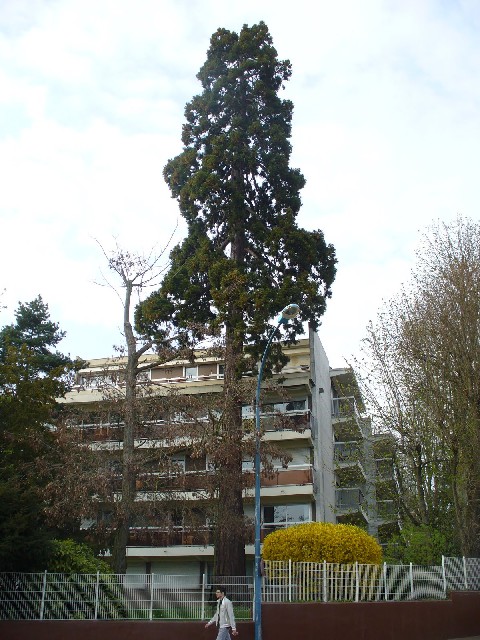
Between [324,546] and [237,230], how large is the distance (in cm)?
1148

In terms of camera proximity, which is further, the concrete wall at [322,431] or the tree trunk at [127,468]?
the concrete wall at [322,431]

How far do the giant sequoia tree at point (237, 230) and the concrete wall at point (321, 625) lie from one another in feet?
14.3

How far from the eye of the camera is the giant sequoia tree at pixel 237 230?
2277 centimetres

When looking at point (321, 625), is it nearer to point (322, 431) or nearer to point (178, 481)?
point (178, 481)

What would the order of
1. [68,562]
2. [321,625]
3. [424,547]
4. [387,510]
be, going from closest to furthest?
[321,625] → [68,562] → [424,547] → [387,510]

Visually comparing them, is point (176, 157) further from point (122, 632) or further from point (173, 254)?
point (122, 632)

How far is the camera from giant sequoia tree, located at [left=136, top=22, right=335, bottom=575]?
2277cm

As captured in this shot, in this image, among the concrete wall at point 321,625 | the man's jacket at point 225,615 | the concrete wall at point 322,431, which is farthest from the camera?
the concrete wall at point 322,431

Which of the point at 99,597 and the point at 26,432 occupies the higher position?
the point at 26,432

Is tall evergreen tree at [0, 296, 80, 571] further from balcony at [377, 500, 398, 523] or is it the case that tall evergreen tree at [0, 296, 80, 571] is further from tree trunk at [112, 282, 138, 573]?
balcony at [377, 500, 398, 523]

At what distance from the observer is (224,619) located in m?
15.4

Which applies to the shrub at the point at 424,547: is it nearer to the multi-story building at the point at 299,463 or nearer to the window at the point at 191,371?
the multi-story building at the point at 299,463

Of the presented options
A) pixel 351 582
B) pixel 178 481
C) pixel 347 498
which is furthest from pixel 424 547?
pixel 347 498

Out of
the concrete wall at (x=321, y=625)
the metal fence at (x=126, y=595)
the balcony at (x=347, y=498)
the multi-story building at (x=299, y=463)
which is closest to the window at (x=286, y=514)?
the multi-story building at (x=299, y=463)
